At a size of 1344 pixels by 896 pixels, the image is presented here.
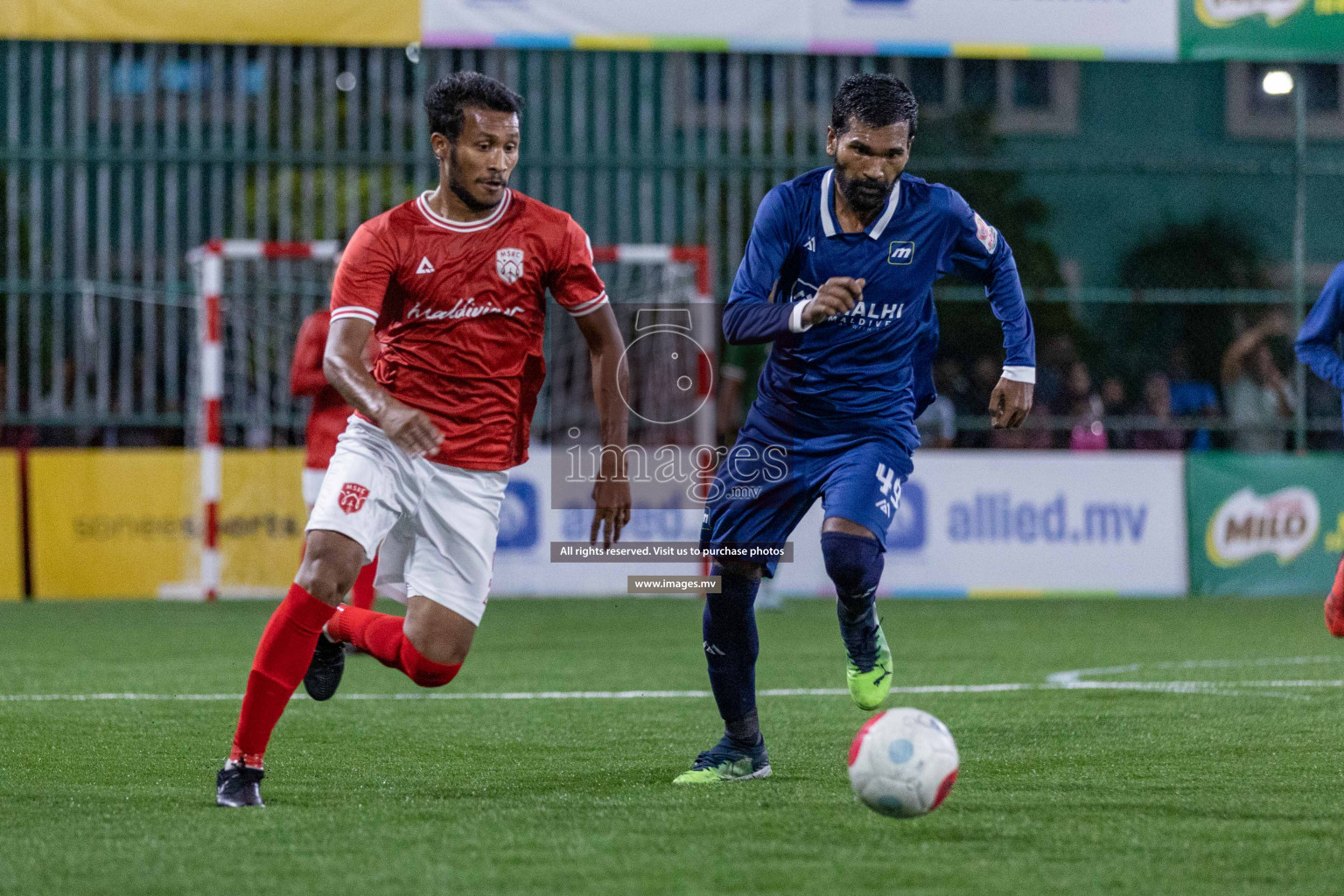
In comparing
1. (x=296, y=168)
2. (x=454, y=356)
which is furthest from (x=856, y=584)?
(x=296, y=168)

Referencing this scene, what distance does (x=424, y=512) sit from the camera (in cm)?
535

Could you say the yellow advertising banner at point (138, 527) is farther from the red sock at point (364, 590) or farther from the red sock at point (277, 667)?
the red sock at point (277, 667)

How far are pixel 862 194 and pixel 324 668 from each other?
2307 mm

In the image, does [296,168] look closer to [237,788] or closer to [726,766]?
[726,766]

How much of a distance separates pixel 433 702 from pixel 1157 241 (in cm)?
1334

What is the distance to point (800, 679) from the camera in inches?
340

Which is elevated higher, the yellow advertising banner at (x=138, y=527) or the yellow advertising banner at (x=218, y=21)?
the yellow advertising banner at (x=218, y=21)

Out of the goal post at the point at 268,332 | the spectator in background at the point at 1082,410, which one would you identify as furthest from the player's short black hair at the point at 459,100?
the spectator in background at the point at 1082,410

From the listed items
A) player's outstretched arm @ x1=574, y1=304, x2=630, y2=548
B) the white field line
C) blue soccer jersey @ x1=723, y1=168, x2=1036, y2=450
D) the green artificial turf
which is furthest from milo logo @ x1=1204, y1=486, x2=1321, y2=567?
player's outstretched arm @ x1=574, y1=304, x2=630, y2=548

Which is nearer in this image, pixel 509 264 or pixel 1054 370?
pixel 509 264

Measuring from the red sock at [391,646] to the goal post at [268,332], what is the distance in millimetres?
7454

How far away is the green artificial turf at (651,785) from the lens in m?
4.06

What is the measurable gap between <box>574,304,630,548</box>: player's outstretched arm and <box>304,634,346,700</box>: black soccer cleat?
3.33 feet

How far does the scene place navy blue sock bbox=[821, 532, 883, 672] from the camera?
5.39m
